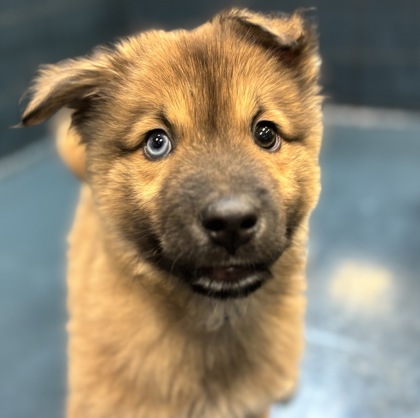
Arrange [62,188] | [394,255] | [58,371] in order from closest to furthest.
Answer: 1. [58,371]
2. [394,255]
3. [62,188]

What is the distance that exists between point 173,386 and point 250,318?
0.79 ft

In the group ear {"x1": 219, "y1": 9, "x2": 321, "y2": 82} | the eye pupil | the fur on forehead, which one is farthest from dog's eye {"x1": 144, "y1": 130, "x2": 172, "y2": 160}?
ear {"x1": 219, "y1": 9, "x2": 321, "y2": 82}

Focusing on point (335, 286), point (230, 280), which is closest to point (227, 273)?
point (230, 280)

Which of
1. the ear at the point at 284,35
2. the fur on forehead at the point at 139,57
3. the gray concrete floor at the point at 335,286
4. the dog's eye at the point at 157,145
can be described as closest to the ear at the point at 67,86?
Answer: the fur on forehead at the point at 139,57

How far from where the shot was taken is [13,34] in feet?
11.4

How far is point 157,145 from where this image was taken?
126 centimetres

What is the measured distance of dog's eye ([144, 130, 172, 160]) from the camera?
1.25 meters

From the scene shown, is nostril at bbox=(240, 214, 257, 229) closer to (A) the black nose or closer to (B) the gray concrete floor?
(A) the black nose

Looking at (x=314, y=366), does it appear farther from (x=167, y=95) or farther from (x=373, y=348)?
(x=167, y=95)

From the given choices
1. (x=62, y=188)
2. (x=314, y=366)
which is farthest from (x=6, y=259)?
(x=314, y=366)

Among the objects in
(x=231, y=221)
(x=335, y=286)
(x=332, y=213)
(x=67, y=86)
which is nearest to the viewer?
(x=231, y=221)

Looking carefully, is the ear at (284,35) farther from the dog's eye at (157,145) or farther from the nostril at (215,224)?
the nostril at (215,224)

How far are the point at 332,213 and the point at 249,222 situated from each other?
183cm

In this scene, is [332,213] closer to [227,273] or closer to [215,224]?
[227,273]
